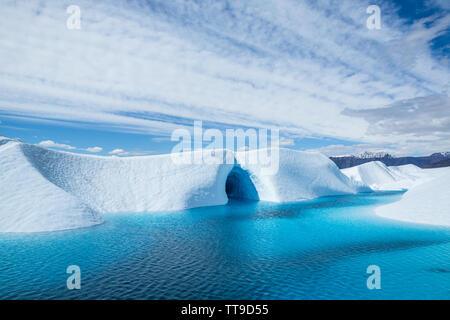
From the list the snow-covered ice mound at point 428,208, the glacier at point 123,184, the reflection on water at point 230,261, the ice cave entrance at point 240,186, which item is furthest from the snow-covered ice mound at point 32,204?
the snow-covered ice mound at point 428,208

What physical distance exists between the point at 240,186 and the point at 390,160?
147m

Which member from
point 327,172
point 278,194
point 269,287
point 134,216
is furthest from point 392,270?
point 327,172

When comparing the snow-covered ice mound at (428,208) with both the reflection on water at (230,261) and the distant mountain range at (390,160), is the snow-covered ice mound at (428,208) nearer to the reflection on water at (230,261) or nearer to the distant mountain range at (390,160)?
the reflection on water at (230,261)

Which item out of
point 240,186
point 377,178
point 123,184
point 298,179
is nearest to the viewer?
point 123,184

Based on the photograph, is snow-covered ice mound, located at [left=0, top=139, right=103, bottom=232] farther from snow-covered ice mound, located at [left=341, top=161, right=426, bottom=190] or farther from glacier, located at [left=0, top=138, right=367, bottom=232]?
snow-covered ice mound, located at [left=341, top=161, right=426, bottom=190]

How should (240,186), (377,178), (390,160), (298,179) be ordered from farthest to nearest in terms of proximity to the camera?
(390,160), (377,178), (240,186), (298,179)

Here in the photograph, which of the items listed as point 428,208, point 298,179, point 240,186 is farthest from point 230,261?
point 240,186

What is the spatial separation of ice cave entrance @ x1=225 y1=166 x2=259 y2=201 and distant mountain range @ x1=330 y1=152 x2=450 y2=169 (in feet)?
341

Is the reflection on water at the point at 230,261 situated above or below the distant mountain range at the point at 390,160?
below

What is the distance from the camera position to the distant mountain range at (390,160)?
128756 millimetres

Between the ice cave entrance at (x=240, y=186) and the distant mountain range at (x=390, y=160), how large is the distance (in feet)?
341

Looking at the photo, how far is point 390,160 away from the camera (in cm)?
15075

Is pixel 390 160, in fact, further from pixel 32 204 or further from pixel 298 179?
pixel 32 204
